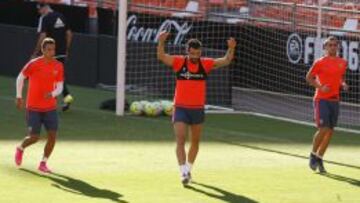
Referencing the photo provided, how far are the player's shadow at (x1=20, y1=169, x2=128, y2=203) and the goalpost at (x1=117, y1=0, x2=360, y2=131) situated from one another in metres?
6.85

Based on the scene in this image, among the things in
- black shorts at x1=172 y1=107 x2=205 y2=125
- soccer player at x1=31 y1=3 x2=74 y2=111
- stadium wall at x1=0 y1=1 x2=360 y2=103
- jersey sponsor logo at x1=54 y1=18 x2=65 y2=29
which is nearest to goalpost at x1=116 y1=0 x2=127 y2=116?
soccer player at x1=31 y1=3 x2=74 y2=111

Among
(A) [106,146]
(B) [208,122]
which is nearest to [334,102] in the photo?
(A) [106,146]

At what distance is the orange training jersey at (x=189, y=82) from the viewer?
14117 mm

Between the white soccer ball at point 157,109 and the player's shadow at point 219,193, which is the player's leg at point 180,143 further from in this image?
the white soccer ball at point 157,109

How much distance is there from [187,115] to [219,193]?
1321mm

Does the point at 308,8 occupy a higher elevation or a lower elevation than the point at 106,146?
higher

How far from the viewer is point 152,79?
2362 centimetres

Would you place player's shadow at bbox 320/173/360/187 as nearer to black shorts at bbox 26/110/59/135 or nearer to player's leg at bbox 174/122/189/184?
player's leg at bbox 174/122/189/184

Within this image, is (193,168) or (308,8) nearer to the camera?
(193,168)

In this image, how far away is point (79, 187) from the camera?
44.1 ft

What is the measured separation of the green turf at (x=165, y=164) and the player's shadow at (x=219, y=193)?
0.01 m

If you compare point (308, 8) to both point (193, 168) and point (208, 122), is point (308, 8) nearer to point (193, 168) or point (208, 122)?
point (208, 122)

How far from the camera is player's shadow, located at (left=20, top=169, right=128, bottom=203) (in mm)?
12855

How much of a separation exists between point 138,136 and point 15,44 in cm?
934
